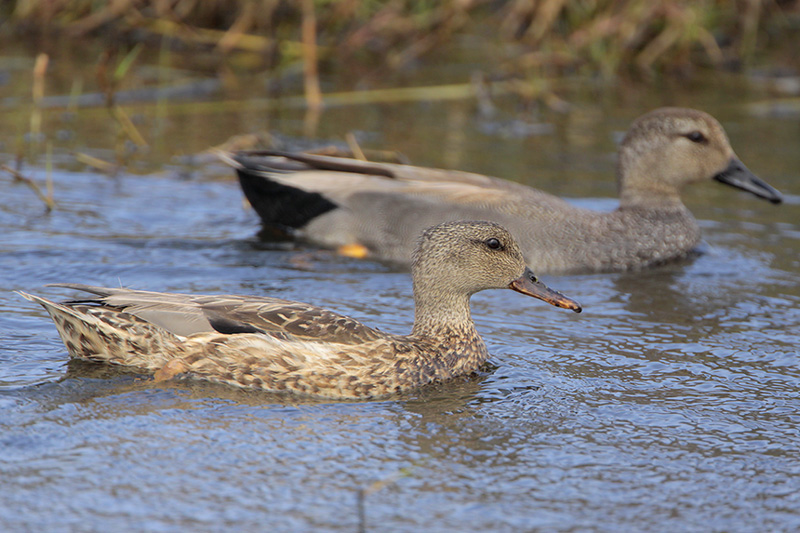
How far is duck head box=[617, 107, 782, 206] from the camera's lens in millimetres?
8523

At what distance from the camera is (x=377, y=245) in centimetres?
815

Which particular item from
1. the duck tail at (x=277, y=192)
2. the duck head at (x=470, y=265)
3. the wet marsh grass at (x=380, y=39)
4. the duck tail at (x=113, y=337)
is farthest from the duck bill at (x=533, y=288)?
the wet marsh grass at (x=380, y=39)

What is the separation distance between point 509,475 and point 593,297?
9.85ft

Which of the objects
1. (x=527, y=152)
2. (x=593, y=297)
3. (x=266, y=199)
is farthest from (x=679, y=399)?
(x=527, y=152)

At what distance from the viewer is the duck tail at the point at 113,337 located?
17.7 feet

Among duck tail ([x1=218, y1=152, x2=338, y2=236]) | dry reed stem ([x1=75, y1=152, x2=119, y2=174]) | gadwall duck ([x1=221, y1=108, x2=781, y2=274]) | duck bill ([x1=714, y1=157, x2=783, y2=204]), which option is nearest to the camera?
gadwall duck ([x1=221, y1=108, x2=781, y2=274])

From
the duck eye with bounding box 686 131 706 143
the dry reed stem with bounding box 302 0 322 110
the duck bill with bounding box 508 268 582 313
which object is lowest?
the duck bill with bounding box 508 268 582 313

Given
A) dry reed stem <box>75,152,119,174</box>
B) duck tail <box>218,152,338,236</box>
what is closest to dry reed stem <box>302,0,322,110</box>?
dry reed stem <box>75,152,119,174</box>

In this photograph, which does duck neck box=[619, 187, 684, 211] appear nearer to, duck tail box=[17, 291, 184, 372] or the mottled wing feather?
the mottled wing feather

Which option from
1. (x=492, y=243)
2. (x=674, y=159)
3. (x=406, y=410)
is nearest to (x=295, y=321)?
(x=406, y=410)

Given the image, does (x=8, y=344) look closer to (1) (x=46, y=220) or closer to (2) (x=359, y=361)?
(2) (x=359, y=361)

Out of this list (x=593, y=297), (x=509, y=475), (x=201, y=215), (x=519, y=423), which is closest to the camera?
(x=509, y=475)

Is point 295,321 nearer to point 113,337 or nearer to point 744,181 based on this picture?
point 113,337

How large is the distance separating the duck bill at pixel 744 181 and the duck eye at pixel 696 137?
0.28 meters
